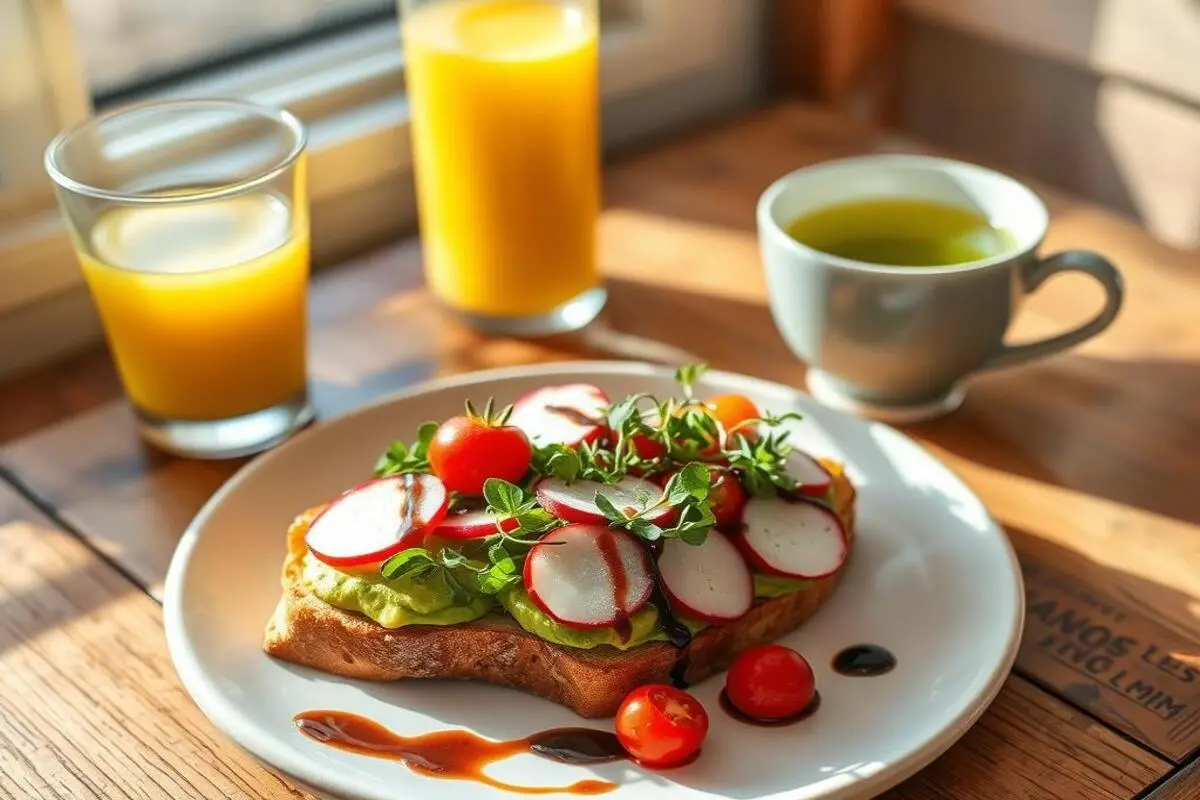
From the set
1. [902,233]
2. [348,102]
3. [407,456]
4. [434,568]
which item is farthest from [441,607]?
[348,102]

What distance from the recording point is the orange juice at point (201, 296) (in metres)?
1.14

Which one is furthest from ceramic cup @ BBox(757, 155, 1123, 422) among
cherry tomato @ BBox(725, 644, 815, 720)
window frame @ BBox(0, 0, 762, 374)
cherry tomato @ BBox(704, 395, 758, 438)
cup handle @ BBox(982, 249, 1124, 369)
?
window frame @ BBox(0, 0, 762, 374)

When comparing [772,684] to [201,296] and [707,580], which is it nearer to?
[707,580]

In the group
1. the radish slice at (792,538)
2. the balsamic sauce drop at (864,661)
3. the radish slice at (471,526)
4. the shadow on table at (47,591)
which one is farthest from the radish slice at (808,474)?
the shadow on table at (47,591)

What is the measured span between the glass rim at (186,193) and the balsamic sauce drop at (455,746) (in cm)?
40

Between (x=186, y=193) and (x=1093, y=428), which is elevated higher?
(x=186, y=193)

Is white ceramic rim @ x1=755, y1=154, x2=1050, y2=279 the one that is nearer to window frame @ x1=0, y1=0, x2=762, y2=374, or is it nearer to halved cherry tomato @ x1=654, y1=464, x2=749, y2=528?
halved cherry tomato @ x1=654, y1=464, x2=749, y2=528

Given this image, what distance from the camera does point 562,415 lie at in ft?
3.46

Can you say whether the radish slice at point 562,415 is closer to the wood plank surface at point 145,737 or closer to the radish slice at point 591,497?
the radish slice at point 591,497

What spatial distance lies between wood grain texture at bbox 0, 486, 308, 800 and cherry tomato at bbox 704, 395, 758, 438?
399mm

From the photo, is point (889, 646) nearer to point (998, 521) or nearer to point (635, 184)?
point (998, 521)

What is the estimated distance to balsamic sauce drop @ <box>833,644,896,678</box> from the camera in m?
0.96

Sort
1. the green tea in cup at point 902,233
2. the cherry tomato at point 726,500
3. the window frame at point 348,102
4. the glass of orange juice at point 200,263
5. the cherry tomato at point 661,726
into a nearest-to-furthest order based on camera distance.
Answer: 1. the cherry tomato at point 661,726
2. the cherry tomato at point 726,500
3. the glass of orange juice at point 200,263
4. the green tea in cup at point 902,233
5. the window frame at point 348,102

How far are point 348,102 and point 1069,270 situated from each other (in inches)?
32.5
